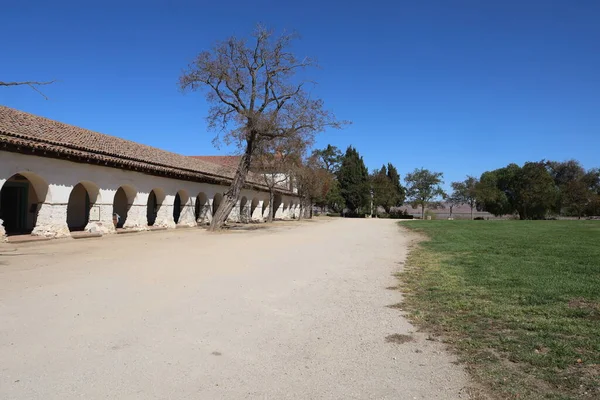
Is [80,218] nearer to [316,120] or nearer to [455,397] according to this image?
[316,120]

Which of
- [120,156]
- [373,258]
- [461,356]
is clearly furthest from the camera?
[120,156]

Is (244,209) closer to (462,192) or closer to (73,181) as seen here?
(73,181)

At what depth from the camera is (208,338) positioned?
463 cm

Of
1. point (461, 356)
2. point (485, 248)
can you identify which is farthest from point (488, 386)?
point (485, 248)

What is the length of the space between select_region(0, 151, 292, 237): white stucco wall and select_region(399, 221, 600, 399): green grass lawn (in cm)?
1301

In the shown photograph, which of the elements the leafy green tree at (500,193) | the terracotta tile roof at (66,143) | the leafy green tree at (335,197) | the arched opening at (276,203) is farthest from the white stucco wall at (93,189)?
the leafy green tree at (500,193)

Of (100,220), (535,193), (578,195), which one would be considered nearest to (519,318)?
(100,220)

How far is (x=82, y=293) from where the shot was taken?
6.63 m

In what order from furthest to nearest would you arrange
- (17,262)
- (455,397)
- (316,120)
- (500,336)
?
(316,120)
(17,262)
(500,336)
(455,397)

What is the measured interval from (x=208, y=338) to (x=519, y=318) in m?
3.97

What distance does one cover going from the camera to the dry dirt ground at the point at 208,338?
3.43m

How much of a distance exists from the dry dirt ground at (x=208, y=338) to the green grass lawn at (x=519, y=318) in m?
0.38

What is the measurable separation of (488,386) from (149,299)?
16.1ft

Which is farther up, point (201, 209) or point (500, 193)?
point (500, 193)
